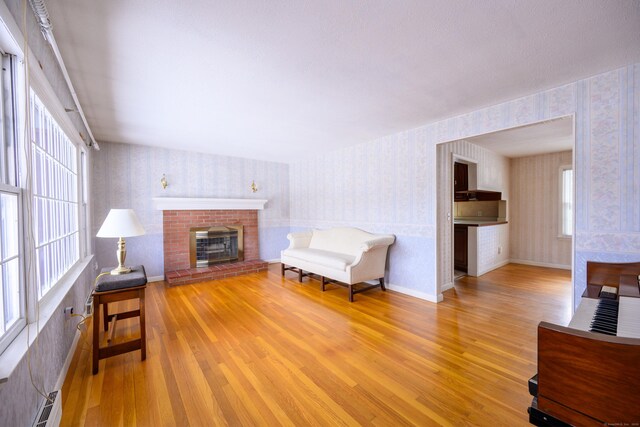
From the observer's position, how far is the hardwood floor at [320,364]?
5.07 ft

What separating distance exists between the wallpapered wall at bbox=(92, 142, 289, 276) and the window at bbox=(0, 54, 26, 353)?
3226 mm

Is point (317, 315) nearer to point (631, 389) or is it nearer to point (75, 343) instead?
point (75, 343)

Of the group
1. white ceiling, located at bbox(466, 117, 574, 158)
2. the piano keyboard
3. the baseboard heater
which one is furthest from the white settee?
the baseboard heater

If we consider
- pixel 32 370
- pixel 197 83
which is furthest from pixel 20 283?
pixel 197 83

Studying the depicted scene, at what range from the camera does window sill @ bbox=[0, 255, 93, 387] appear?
1029 millimetres

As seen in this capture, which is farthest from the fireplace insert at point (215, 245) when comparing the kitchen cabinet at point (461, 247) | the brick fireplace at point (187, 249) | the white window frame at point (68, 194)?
the kitchen cabinet at point (461, 247)

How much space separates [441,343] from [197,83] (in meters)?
3.10

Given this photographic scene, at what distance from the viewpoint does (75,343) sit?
2.32 metres

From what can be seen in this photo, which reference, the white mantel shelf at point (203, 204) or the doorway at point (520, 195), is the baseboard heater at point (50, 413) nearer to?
the white mantel shelf at point (203, 204)

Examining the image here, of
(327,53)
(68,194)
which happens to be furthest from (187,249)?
(327,53)

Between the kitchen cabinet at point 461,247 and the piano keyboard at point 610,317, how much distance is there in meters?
3.34

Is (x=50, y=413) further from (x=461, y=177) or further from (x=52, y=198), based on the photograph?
(x=461, y=177)

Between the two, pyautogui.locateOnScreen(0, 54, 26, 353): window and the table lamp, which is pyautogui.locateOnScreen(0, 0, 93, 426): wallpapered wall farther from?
the table lamp

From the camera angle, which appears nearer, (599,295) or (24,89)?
(24,89)
